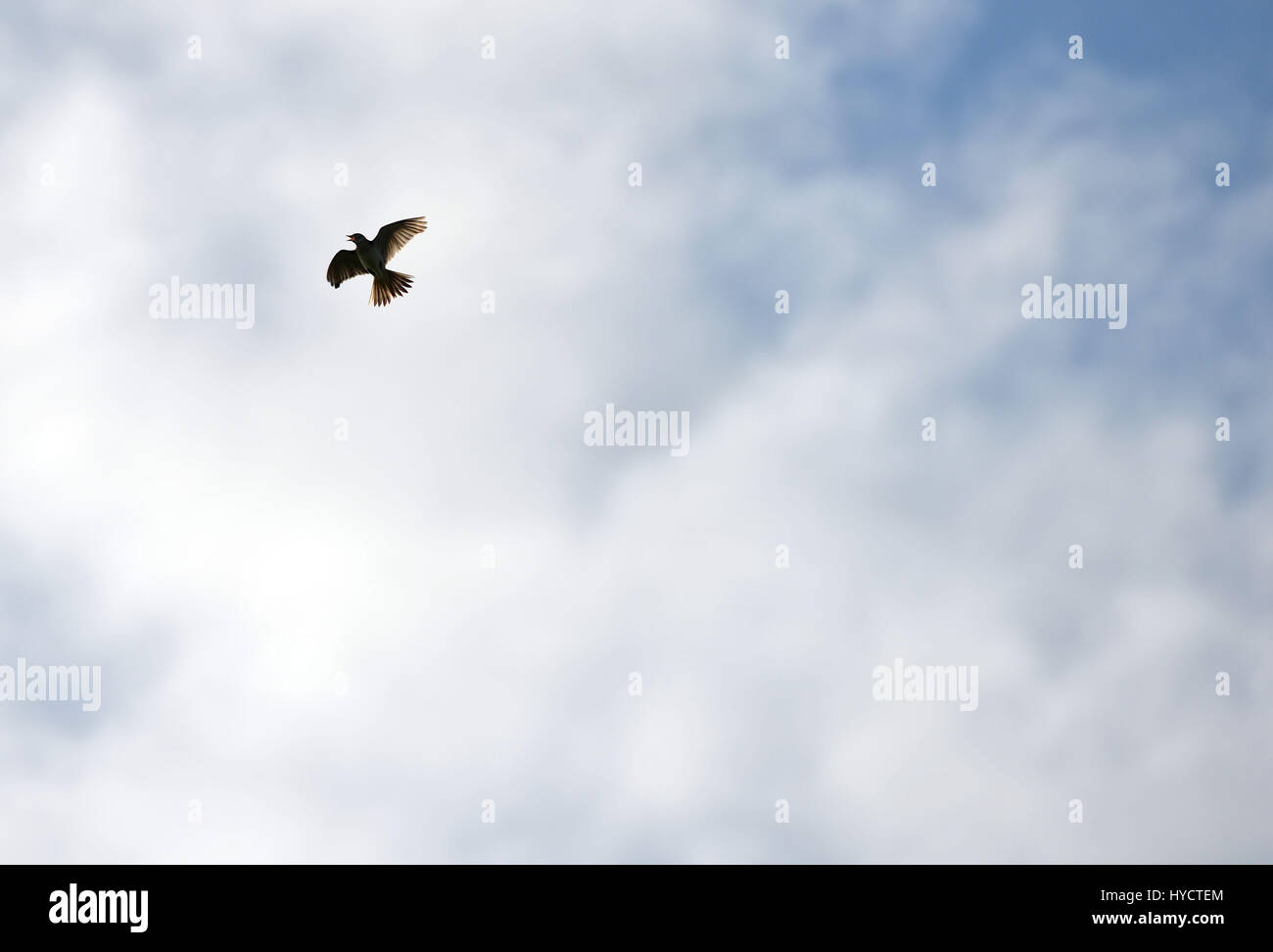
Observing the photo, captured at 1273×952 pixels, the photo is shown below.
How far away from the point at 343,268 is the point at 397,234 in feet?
5.50

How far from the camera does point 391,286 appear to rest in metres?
29.9

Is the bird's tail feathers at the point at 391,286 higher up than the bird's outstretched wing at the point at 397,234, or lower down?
lower down

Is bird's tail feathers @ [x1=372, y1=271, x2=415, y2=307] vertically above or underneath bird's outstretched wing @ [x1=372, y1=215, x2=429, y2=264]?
underneath

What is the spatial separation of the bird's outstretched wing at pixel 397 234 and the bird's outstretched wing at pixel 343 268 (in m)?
0.72

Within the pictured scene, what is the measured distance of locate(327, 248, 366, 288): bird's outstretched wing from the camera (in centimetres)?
2962

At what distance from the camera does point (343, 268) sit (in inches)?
1179

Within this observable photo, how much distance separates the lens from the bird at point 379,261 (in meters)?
29.1

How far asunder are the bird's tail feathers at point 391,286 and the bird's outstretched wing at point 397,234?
1.31 feet

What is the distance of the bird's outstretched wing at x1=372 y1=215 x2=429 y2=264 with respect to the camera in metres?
29.0

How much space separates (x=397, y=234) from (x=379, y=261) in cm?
73
